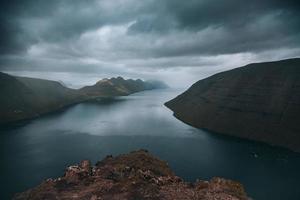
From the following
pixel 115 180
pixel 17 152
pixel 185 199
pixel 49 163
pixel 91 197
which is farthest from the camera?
pixel 17 152

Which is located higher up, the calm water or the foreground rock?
the foreground rock

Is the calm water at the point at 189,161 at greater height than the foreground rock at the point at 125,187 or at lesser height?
lesser

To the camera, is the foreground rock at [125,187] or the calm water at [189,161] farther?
the calm water at [189,161]

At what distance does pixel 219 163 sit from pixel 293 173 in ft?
124

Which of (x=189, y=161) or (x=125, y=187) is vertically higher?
(x=125, y=187)

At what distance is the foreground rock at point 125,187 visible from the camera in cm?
8019

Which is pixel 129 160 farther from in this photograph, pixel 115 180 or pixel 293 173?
pixel 293 173

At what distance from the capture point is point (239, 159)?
161m

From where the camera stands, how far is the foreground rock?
80188 mm

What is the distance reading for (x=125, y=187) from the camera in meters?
87.6

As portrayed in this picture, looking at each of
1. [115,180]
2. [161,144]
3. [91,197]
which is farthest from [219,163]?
[91,197]

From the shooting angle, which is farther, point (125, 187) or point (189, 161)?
point (189, 161)

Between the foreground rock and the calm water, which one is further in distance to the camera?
the calm water

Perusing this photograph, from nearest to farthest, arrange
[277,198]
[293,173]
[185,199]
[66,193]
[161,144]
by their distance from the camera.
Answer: [185,199], [66,193], [277,198], [293,173], [161,144]
